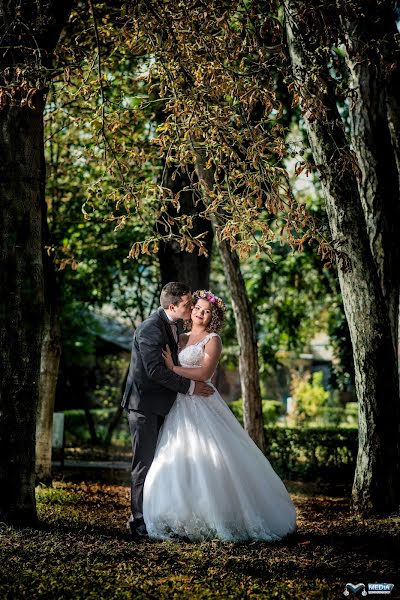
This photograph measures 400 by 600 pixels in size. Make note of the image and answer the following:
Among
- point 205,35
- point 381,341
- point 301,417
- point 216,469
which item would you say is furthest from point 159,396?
point 301,417

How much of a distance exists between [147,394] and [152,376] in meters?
0.26

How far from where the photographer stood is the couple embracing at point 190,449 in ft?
21.6

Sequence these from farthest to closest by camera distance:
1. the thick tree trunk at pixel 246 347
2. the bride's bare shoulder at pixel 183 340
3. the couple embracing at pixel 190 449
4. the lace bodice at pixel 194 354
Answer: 1. the thick tree trunk at pixel 246 347
2. the bride's bare shoulder at pixel 183 340
3. the lace bodice at pixel 194 354
4. the couple embracing at pixel 190 449

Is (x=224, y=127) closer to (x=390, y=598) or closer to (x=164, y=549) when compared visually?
(x=164, y=549)

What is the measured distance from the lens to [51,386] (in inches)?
436

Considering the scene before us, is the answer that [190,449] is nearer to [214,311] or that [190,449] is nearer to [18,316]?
[214,311]

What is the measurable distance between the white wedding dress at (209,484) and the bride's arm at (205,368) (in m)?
0.23

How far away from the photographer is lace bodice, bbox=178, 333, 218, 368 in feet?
24.3

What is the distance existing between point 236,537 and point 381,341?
2919 millimetres

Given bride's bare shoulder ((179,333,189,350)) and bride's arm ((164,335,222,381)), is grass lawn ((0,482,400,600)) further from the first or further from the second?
bride's bare shoulder ((179,333,189,350))

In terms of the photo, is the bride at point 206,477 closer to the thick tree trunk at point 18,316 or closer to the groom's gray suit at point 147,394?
the groom's gray suit at point 147,394

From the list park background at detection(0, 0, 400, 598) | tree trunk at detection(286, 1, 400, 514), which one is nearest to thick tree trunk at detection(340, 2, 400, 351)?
park background at detection(0, 0, 400, 598)
